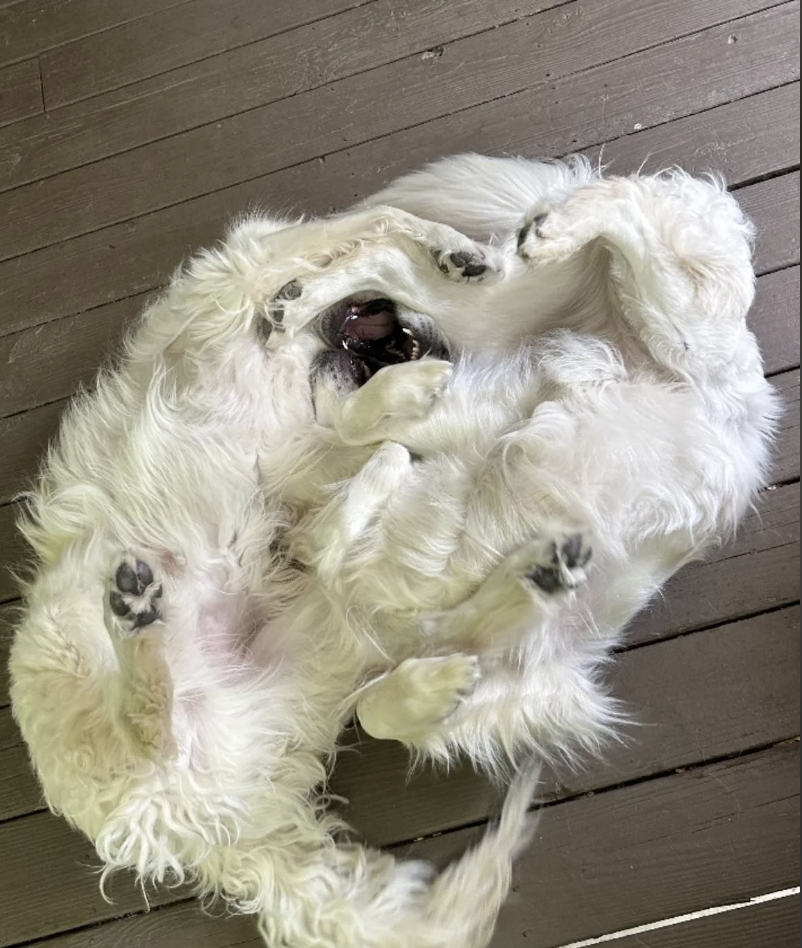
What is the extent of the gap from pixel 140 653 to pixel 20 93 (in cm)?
205

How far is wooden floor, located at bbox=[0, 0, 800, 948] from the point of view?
1941 millimetres

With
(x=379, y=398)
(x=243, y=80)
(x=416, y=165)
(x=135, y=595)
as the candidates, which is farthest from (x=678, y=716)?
(x=243, y=80)

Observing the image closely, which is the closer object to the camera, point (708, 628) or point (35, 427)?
point (708, 628)

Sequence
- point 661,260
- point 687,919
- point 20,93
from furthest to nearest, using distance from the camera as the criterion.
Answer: point 20,93 < point 687,919 < point 661,260

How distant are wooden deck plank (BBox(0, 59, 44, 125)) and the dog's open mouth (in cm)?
143

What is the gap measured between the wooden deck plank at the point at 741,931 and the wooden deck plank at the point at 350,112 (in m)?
2.15

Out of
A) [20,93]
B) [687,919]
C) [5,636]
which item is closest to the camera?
[687,919]

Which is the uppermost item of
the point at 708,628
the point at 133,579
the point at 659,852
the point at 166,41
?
the point at 166,41

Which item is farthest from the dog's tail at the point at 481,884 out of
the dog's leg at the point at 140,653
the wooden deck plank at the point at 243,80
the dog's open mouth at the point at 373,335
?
the wooden deck plank at the point at 243,80

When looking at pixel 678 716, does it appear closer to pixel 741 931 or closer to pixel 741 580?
pixel 741 580

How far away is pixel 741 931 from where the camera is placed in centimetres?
188

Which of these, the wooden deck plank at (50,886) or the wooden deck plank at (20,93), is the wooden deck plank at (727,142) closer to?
the wooden deck plank at (20,93)

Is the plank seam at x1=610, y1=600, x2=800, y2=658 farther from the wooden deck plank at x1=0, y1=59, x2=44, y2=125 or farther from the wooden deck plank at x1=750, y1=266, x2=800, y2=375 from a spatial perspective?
the wooden deck plank at x1=0, y1=59, x2=44, y2=125

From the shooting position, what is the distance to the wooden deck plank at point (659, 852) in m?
1.91
